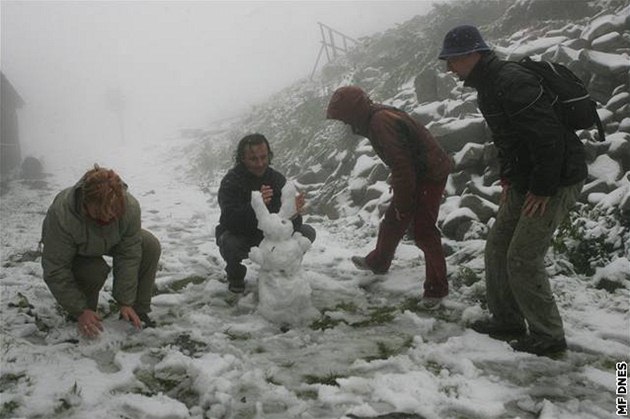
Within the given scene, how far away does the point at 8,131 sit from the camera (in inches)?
992

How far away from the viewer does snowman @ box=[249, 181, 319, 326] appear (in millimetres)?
3873

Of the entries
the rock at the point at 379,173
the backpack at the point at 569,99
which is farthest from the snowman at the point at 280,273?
the rock at the point at 379,173

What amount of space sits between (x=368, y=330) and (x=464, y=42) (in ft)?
7.96

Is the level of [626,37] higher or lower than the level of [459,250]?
higher

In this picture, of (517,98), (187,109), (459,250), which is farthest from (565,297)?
(187,109)

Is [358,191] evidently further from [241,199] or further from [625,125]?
[625,125]

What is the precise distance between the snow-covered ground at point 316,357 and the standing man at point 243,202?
0.39 m

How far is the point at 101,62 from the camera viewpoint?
97.8 m

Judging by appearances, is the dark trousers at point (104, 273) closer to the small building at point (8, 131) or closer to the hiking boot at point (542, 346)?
the hiking boot at point (542, 346)

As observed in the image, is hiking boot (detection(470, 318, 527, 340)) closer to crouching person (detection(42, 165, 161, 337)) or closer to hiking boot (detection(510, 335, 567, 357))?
hiking boot (detection(510, 335, 567, 357))

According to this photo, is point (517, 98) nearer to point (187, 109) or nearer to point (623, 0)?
point (623, 0)

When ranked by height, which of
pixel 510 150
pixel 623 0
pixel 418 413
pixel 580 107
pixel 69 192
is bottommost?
pixel 418 413

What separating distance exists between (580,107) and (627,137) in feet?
11.2

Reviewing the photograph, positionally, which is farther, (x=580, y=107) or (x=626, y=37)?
(x=626, y=37)
